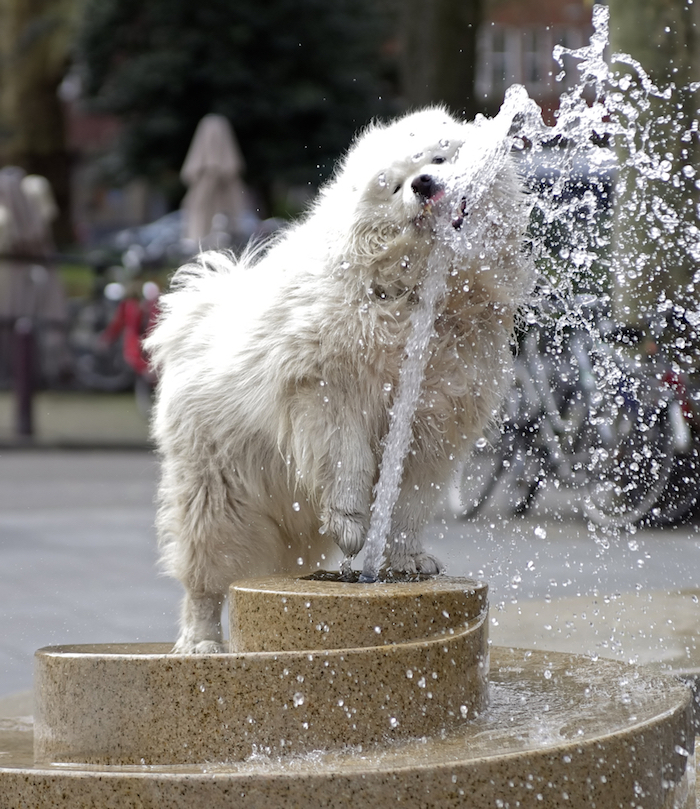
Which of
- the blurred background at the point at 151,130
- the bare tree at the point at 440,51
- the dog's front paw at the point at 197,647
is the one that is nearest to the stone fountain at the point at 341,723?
the dog's front paw at the point at 197,647

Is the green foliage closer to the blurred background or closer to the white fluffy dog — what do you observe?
the blurred background

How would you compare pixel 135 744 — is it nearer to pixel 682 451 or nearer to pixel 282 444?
pixel 282 444

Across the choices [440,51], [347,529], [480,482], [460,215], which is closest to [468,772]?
[347,529]

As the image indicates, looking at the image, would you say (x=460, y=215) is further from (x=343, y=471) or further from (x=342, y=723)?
(x=342, y=723)

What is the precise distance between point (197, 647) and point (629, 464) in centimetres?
498

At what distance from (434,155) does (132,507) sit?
6.91 metres

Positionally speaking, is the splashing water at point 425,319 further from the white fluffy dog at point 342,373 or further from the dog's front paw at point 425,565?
the dog's front paw at point 425,565

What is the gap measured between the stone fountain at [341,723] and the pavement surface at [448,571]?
1218 mm

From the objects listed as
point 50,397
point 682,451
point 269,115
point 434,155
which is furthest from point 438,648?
point 269,115

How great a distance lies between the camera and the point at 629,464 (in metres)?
8.70

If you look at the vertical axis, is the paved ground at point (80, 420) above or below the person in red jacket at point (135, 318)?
below

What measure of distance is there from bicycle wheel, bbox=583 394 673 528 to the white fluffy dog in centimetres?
438

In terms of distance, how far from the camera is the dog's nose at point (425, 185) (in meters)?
3.87

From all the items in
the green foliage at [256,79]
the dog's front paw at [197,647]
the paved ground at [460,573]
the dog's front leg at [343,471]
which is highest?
the green foliage at [256,79]
